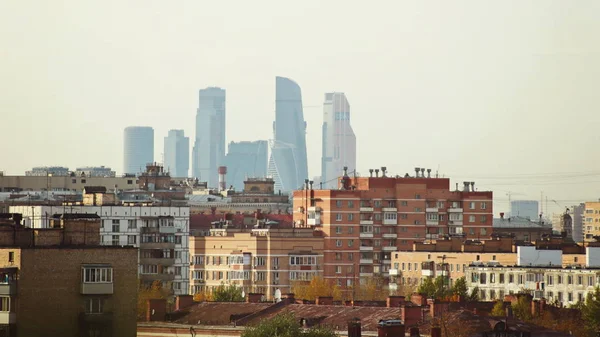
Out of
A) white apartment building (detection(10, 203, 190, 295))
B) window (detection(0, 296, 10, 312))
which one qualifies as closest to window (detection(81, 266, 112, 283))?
window (detection(0, 296, 10, 312))

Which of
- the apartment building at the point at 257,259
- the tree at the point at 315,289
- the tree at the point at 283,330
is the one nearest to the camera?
the tree at the point at 283,330

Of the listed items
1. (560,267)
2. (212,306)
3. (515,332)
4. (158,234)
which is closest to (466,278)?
(560,267)

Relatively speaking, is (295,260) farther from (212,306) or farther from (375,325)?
(375,325)

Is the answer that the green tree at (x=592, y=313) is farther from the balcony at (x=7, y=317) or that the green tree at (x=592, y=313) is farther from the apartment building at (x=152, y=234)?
the balcony at (x=7, y=317)

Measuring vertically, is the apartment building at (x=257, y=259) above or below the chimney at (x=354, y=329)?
above

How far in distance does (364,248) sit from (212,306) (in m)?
87.7

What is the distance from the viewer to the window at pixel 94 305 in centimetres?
7969

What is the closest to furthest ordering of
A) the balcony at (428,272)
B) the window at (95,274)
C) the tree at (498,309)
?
1. the window at (95,274)
2. the tree at (498,309)
3. the balcony at (428,272)

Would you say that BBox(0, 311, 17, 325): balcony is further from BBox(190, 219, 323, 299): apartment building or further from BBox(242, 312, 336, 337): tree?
BBox(190, 219, 323, 299): apartment building

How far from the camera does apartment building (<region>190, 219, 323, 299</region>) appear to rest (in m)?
186

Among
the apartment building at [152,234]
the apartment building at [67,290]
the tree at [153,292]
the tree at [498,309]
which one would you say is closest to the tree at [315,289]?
the apartment building at [152,234]

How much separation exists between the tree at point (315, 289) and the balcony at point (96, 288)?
269 feet

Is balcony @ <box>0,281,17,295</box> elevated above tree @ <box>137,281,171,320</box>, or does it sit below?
above

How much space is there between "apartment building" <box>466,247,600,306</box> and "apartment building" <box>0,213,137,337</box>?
6621 cm
